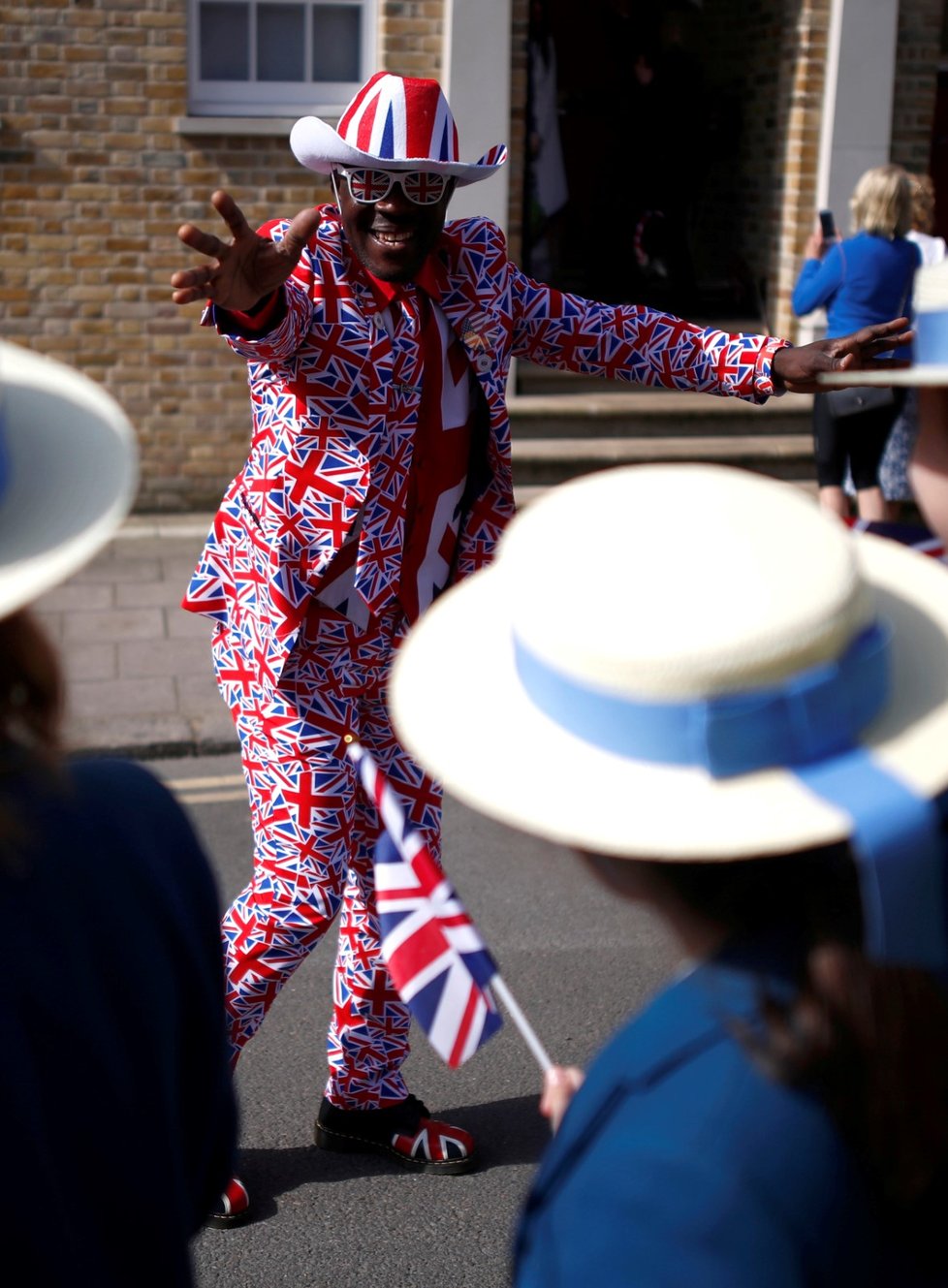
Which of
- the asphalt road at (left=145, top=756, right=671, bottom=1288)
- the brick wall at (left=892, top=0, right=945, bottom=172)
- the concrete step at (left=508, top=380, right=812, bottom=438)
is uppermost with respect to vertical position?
the brick wall at (left=892, top=0, right=945, bottom=172)

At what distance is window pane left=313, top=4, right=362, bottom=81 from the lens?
9523 millimetres

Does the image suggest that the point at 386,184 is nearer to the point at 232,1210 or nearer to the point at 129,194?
the point at 232,1210

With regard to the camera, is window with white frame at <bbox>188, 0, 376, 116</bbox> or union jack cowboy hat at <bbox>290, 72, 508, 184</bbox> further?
window with white frame at <bbox>188, 0, 376, 116</bbox>

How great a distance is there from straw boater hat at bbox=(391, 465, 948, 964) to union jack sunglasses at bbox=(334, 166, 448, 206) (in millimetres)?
1915

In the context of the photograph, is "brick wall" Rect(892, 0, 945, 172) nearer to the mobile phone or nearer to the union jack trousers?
the mobile phone

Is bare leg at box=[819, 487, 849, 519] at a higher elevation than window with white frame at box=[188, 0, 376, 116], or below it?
below

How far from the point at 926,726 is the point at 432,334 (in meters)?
2.13

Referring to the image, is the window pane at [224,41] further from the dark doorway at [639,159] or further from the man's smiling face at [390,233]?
the man's smiling face at [390,233]

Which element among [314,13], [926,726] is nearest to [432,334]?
[926,726]

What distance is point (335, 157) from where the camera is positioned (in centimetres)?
310

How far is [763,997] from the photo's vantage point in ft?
3.87

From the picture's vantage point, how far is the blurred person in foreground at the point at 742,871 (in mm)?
1106

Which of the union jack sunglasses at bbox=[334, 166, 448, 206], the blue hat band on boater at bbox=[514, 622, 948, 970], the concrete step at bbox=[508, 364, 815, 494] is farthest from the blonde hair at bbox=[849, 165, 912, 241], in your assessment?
the blue hat band on boater at bbox=[514, 622, 948, 970]

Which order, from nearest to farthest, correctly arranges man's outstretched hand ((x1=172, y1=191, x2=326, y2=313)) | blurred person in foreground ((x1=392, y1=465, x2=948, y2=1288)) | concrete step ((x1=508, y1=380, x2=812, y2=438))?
blurred person in foreground ((x1=392, y1=465, x2=948, y2=1288)) → man's outstretched hand ((x1=172, y1=191, x2=326, y2=313)) → concrete step ((x1=508, y1=380, x2=812, y2=438))
